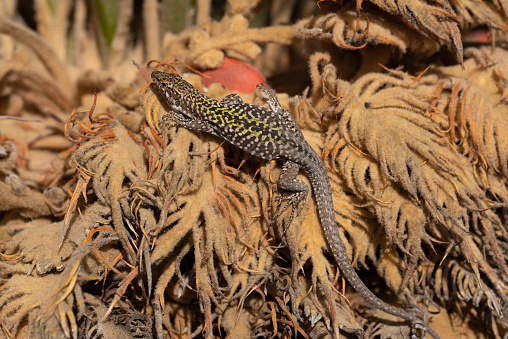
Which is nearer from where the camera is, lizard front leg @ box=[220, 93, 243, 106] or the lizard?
the lizard

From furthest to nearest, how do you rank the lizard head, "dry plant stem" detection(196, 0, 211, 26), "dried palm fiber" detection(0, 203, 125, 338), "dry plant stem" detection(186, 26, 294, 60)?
"dry plant stem" detection(196, 0, 211, 26) → "dry plant stem" detection(186, 26, 294, 60) → the lizard head → "dried palm fiber" detection(0, 203, 125, 338)

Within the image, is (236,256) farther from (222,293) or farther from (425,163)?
(425,163)

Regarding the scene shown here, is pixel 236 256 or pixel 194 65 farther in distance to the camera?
pixel 194 65

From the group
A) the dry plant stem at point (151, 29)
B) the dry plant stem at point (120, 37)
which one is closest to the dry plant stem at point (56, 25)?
the dry plant stem at point (120, 37)

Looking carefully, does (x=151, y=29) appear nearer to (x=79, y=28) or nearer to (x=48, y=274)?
(x=79, y=28)

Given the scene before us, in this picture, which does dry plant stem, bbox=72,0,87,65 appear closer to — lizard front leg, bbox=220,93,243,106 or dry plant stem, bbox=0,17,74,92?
dry plant stem, bbox=0,17,74,92

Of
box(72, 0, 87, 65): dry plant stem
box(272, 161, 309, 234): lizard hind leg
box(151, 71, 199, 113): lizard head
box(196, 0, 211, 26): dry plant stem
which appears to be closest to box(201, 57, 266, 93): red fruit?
box(151, 71, 199, 113): lizard head

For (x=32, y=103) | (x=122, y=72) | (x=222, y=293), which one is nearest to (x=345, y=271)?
(x=222, y=293)

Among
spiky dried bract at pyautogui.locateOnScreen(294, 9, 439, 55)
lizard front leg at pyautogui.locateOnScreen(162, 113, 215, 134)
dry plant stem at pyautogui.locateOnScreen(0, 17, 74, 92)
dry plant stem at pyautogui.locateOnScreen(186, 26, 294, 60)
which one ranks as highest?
spiky dried bract at pyautogui.locateOnScreen(294, 9, 439, 55)
